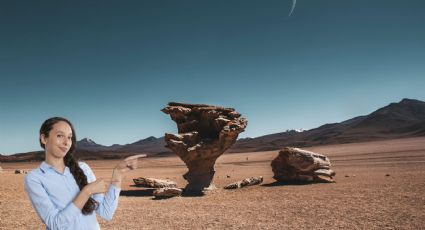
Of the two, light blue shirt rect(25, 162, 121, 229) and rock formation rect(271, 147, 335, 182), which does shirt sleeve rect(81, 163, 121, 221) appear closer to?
light blue shirt rect(25, 162, 121, 229)

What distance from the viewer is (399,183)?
19.8 meters

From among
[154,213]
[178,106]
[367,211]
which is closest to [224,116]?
[178,106]

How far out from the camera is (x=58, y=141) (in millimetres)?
3268

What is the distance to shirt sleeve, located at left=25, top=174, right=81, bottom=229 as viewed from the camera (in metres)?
3.02

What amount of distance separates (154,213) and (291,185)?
10225mm

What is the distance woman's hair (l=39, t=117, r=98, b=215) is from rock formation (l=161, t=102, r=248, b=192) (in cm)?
1817

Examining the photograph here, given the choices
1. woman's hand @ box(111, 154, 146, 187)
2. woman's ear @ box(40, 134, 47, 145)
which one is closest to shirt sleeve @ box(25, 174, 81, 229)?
woman's ear @ box(40, 134, 47, 145)

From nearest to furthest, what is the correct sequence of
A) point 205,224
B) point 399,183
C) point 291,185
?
point 205,224
point 399,183
point 291,185

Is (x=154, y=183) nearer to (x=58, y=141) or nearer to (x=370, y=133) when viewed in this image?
(x=58, y=141)

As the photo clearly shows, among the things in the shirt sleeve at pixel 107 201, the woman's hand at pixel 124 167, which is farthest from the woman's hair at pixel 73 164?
the woman's hand at pixel 124 167

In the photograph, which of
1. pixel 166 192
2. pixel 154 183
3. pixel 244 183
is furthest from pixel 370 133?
pixel 166 192

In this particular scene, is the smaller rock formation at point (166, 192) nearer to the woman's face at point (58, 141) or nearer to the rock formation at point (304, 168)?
the rock formation at point (304, 168)

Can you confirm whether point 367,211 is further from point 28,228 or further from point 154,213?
point 28,228

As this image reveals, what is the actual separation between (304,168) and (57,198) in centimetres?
2117
